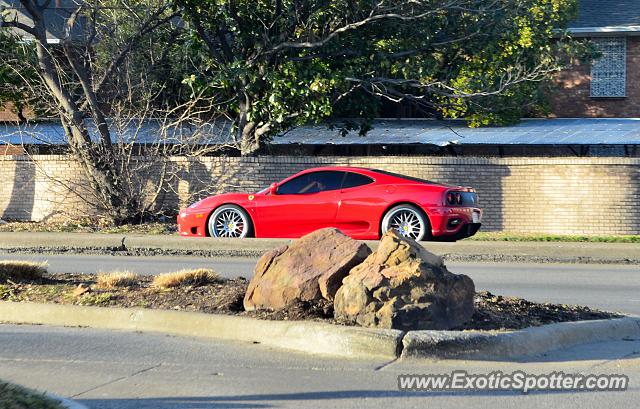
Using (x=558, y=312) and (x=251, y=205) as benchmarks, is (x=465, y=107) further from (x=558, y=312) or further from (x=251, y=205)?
(x=558, y=312)

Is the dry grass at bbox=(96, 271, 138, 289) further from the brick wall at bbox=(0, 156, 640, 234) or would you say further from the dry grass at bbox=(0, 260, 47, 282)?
the brick wall at bbox=(0, 156, 640, 234)

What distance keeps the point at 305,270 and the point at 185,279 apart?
1872 millimetres

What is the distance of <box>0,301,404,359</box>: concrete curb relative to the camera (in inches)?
290

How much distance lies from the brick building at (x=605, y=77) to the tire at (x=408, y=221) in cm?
1330

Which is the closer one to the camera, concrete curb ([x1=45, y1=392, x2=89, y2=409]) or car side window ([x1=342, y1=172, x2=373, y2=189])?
concrete curb ([x1=45, y1=392, x2=89, y2=409])

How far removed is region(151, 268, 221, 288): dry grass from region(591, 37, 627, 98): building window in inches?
802

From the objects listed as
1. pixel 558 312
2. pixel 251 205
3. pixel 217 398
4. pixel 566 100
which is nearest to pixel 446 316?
pixel 558 312

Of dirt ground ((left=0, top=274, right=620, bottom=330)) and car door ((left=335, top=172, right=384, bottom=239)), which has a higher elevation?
car door ((left=335, top=172, right=384, bottom=239))

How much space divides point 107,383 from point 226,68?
14731 mm

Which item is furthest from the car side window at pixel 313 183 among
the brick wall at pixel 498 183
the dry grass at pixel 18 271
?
the dry grass at pixel 18 271

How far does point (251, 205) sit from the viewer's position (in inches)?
665

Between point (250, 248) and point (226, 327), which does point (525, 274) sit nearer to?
point (250, 248)

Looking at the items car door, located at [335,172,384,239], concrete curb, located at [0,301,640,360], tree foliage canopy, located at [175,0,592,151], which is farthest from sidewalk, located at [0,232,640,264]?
concrete curb, located at [0,301,640,360]

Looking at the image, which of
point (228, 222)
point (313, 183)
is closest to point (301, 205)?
point (313, 183)
